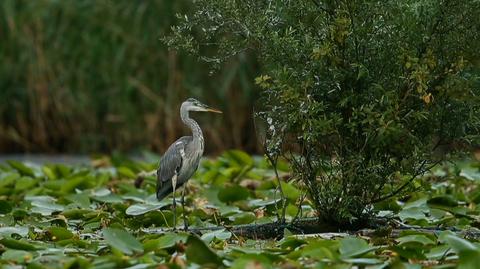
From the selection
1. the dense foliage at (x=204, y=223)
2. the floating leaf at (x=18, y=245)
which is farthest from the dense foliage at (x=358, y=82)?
the floating leaf at (x=18, y=245)

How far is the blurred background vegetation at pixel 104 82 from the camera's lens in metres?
13.5

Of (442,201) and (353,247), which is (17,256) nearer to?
(353,247)

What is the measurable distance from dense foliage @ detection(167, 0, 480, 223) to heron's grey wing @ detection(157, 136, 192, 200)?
0.71 meters

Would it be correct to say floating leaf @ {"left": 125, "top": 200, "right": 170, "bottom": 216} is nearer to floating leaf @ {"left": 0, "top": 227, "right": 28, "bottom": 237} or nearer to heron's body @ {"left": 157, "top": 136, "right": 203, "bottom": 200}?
heron's body @ {"left": 157, "top": 136, "right": 203, "bottom": 200}


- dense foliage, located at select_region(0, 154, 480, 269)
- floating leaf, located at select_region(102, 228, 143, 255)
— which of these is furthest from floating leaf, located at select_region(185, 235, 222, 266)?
floating leaf, located at select_region(102, 228, 143, 255)

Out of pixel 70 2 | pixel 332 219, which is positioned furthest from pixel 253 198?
pixel 70 2

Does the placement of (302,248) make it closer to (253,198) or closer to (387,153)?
(387,153)

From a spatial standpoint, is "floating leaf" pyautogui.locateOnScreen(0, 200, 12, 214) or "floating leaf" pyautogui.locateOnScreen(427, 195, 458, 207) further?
"floating leaf" pyautogui.locateOnScreen(427, 195, 458, 207)

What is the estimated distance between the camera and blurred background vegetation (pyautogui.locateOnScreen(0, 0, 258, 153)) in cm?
1354

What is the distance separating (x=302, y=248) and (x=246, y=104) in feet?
27.2

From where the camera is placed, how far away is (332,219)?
22.0ft

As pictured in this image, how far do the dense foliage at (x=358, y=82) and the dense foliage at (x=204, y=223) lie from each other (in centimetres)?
44

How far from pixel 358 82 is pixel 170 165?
141 cm

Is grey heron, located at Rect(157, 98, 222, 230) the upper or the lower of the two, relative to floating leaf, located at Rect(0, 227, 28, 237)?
upper
